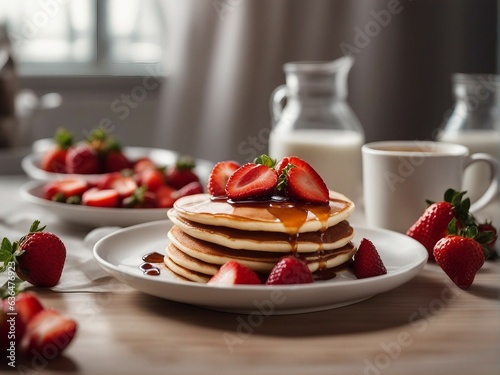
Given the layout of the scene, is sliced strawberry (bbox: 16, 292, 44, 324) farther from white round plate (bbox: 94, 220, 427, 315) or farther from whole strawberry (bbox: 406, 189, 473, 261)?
whole strawberry (bbox: 406, 189, 473, 261)

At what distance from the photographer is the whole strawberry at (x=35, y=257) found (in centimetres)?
104

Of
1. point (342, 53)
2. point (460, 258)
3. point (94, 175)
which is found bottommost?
point (94, 175)

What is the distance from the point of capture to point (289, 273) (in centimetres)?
91

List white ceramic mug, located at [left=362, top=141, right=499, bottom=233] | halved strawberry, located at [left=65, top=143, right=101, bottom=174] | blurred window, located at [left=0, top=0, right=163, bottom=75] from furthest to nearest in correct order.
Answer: blurred window, located at [left=0, top=0, right=163, bottom=75] → halved strawberry, located at [left=65, top=143, right=101, bottom=174] → white ceramic mug, located at [left=362, top=141, right=499, bottom=233]

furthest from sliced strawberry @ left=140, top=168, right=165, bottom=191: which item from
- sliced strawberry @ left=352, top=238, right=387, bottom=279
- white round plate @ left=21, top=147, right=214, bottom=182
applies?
sliced strawberry @ left=352, top=238, right=387, bottom=279

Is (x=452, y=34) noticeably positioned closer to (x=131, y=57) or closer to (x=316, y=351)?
(x=131, y=57)

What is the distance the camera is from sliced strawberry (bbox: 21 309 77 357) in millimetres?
764

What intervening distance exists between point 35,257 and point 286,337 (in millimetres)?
401

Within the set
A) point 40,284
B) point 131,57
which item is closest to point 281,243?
point 40,284

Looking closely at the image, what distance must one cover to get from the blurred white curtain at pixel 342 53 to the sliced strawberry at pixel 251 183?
77.3 inches

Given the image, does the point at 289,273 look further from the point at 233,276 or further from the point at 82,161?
the point at 82,161

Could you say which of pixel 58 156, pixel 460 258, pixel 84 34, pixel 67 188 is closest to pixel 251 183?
pixel 460 258

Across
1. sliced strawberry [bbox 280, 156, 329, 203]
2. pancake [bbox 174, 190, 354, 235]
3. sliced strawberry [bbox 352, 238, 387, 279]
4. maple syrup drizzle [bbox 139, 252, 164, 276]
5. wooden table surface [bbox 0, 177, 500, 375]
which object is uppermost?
sliced strawberry [bbox 280, 156, 329, 203]

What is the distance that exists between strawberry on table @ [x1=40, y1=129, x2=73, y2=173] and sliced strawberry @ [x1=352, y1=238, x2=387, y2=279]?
42.4 inches
